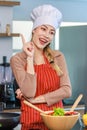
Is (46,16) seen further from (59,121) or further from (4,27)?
(4,27)

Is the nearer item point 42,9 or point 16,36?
point 42,9

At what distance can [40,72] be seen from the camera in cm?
201

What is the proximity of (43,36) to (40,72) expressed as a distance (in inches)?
8.7

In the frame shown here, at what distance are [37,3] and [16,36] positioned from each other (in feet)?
2.31

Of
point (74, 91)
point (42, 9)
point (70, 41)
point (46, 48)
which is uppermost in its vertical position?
point (42, 9)

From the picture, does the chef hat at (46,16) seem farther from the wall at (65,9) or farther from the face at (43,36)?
the wall at (65,9)

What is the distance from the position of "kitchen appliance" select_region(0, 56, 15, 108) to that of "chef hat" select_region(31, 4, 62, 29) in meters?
1.70

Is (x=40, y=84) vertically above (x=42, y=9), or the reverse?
(x=42, y=9)

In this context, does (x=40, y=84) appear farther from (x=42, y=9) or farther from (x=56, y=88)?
(x=42, y=9)

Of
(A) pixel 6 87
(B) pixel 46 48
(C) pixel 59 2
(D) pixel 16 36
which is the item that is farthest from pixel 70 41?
(B) pixel 46 48

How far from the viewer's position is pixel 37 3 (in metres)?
4.53

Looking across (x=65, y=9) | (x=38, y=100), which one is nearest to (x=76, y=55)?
(x=65, y=9)

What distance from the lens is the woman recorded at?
1.85 metres

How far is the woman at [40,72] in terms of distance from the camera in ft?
6.06
